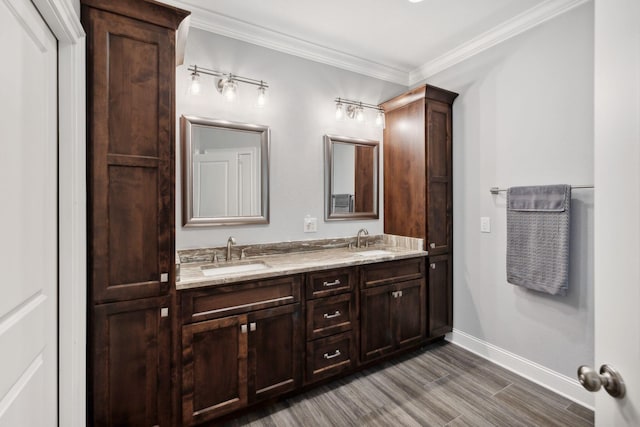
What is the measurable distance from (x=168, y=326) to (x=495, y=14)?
3.05 metres

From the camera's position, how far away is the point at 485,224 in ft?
8.41

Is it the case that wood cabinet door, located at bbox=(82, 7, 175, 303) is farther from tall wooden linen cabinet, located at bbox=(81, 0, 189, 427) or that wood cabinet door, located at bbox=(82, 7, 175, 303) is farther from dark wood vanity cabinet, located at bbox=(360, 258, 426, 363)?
dark wood vanity cabinet, located at bbox=(360, 258, 426, 363)

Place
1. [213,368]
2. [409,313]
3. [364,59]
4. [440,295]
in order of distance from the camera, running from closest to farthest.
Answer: [213,368]
[409,313]
[440,295]
[364,59]

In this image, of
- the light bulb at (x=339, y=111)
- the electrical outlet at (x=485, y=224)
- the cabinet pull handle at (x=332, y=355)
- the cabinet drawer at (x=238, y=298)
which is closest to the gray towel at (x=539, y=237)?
the electrical outlet at (x=485, y=224)

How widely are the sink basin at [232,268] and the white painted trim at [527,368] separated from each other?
197 centimetres

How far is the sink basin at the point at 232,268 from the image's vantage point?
2012mm

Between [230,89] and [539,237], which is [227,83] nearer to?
[230,89]

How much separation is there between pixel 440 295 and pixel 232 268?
1.89 m
